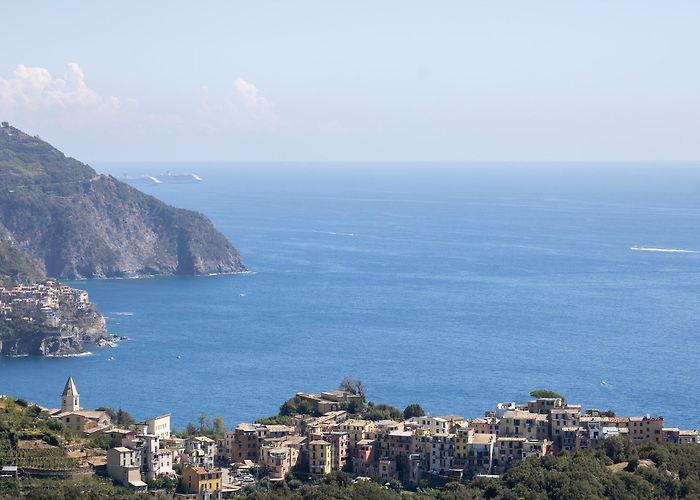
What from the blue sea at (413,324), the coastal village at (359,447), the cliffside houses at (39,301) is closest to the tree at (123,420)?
the coastal village at (359,447)

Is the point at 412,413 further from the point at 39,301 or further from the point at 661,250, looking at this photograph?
the point at 661,250

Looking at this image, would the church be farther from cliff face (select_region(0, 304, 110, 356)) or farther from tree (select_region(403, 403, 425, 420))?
cliff face (select_region(0, 304, 110, 356))

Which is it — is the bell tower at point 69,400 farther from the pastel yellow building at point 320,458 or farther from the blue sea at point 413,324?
the pastel yellow building at point 320,458

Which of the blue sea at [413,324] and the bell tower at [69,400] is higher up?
the bell tower at [69,400]

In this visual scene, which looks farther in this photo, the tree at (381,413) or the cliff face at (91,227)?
the cliff face at (91,227)

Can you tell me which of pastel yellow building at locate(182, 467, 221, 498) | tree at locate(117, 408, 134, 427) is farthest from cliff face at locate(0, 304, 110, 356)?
pastel yellow building at locate(182, 467, 221, 498)

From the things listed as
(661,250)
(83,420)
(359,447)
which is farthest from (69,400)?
(661,250)
